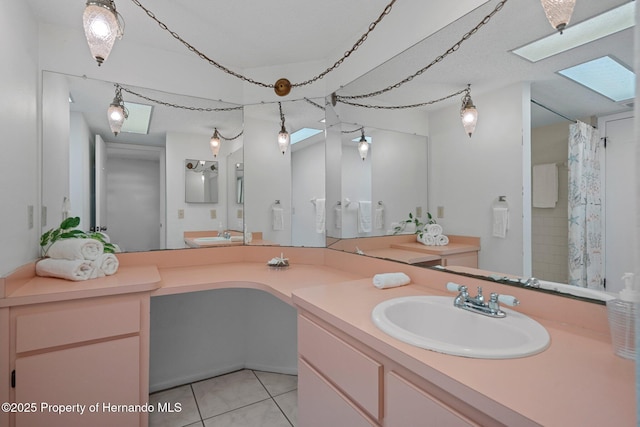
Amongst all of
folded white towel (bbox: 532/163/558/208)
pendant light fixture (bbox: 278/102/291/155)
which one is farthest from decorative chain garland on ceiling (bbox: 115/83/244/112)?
folded white towel (bbox: 532/163/558/208)

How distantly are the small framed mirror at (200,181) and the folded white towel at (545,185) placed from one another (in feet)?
6.20

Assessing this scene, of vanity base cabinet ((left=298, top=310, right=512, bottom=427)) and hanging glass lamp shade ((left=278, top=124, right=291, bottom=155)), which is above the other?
hanging glass lamp shade ((left=278, top=124, right=291, bottom=155))

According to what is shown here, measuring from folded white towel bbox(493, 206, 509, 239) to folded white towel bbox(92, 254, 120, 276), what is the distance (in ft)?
6.04

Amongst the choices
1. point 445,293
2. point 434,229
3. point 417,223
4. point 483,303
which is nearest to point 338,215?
point 417,223

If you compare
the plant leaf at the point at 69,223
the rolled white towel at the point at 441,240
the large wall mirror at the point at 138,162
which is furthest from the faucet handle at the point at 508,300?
the plant leaf at the point at 69,223

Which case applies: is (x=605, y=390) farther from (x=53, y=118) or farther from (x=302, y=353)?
(x=53, y=118)

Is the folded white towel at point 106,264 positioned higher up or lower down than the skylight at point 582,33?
lower down

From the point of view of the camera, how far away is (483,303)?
1023 millimetres

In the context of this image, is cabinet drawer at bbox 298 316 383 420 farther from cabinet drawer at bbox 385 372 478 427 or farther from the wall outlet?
the wall outlet

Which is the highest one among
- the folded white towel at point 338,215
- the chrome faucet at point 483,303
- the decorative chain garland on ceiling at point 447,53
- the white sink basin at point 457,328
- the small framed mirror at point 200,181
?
the decorative chain garland on ceiling at point 447,53

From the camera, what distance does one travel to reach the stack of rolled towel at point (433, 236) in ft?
4.47

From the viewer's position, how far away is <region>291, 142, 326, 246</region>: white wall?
6.85 feet

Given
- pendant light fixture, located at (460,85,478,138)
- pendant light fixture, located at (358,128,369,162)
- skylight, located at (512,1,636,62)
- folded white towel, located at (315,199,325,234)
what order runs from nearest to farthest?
skylight, located at (512,1,636,62), pendant light fixture, located at (460,85,478,138), pendant light fixture, located at (358,128,369,162), folded white towel, located at (315,199,325,234)

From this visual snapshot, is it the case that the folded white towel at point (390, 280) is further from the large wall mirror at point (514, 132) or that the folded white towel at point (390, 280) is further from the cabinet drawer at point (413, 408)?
the cabinet drawer at point (413, 408)
